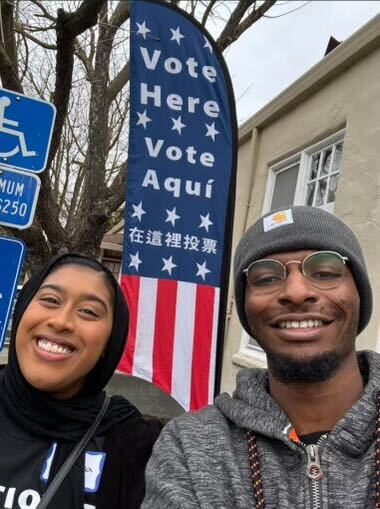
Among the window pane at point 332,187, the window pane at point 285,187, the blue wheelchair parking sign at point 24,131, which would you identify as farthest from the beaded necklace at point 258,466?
the window pane at point 285,187

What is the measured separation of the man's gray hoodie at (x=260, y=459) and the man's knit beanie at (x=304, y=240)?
31 cm

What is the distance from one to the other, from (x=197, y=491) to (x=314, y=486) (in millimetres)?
292

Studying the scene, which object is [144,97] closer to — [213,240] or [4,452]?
[213,240]

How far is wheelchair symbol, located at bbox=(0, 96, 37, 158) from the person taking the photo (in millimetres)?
2488

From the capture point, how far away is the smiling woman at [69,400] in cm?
155

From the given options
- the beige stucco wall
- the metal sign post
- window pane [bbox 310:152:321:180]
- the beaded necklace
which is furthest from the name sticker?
window pane [bbox 310:152:321:180]

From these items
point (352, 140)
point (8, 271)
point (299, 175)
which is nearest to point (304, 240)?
point (8, 271)

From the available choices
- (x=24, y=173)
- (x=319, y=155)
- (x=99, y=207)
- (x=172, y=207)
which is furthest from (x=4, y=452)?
(x=319, y=155)

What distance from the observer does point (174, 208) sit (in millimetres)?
3354

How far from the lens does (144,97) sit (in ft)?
10.8

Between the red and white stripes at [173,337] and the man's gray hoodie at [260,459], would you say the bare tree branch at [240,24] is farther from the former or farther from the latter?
the man's gray hoodie at [260,459]

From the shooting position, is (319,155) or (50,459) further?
(319,155)

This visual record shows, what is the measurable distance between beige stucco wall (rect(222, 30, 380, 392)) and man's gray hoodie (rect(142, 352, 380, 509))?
244 cm

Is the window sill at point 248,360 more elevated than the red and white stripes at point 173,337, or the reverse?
the red and white stripes at point 173,337
